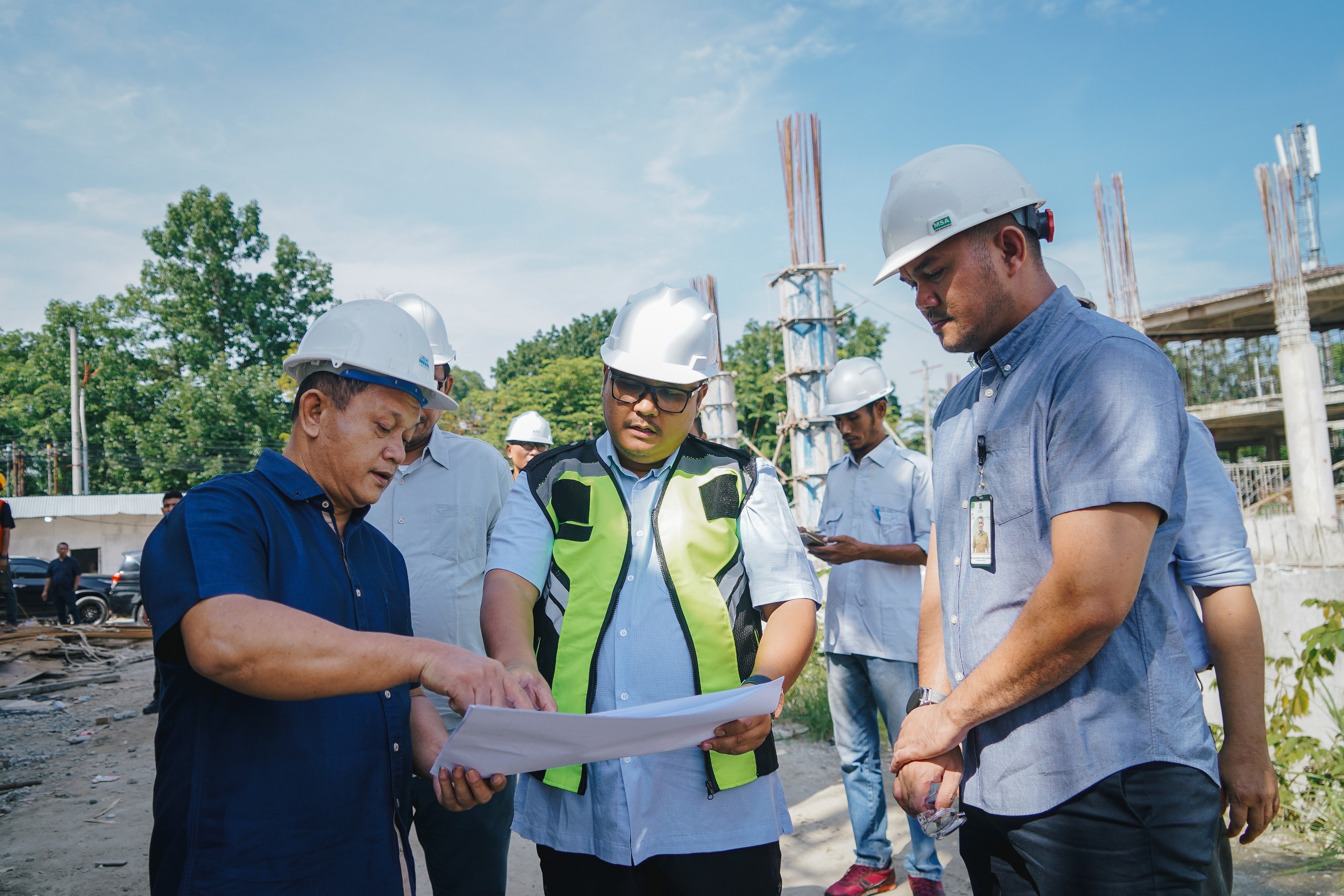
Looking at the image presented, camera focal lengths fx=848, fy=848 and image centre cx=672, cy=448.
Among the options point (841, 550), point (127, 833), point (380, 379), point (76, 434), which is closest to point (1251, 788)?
point (380, 379)

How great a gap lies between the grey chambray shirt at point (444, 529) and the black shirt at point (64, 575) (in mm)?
16953

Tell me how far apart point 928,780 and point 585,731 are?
0.73 m

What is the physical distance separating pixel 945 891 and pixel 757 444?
2711 centimetres

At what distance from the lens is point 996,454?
172cm

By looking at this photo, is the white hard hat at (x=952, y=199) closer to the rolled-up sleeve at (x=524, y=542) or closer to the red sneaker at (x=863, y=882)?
the rolled-up sleeve at (x=524, y=542)

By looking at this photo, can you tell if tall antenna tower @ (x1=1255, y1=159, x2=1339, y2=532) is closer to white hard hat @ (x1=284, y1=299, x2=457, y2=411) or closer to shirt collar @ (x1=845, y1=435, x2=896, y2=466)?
shirt collar @ (x1=845, y1=435, x2=896, y2=466)

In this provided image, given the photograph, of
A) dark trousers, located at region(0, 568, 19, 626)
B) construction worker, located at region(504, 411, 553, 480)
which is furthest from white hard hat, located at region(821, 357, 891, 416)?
dark trousers, located at region(0, 568, 19, 626)

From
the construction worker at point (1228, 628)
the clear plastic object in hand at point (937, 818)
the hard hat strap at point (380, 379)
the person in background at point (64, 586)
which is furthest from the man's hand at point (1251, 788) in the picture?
the person in background at point (64, 586)

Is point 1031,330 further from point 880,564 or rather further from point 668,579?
point 880,564

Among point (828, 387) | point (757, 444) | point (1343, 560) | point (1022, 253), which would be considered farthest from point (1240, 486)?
point (1022, 253)

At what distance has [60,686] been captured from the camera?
10320 millimetres

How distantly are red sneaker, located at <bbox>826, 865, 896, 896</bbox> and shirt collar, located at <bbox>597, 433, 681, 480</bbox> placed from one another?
2.61m

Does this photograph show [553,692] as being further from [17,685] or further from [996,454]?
[17,685]

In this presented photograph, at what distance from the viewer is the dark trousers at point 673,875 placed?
1978 millimetres
